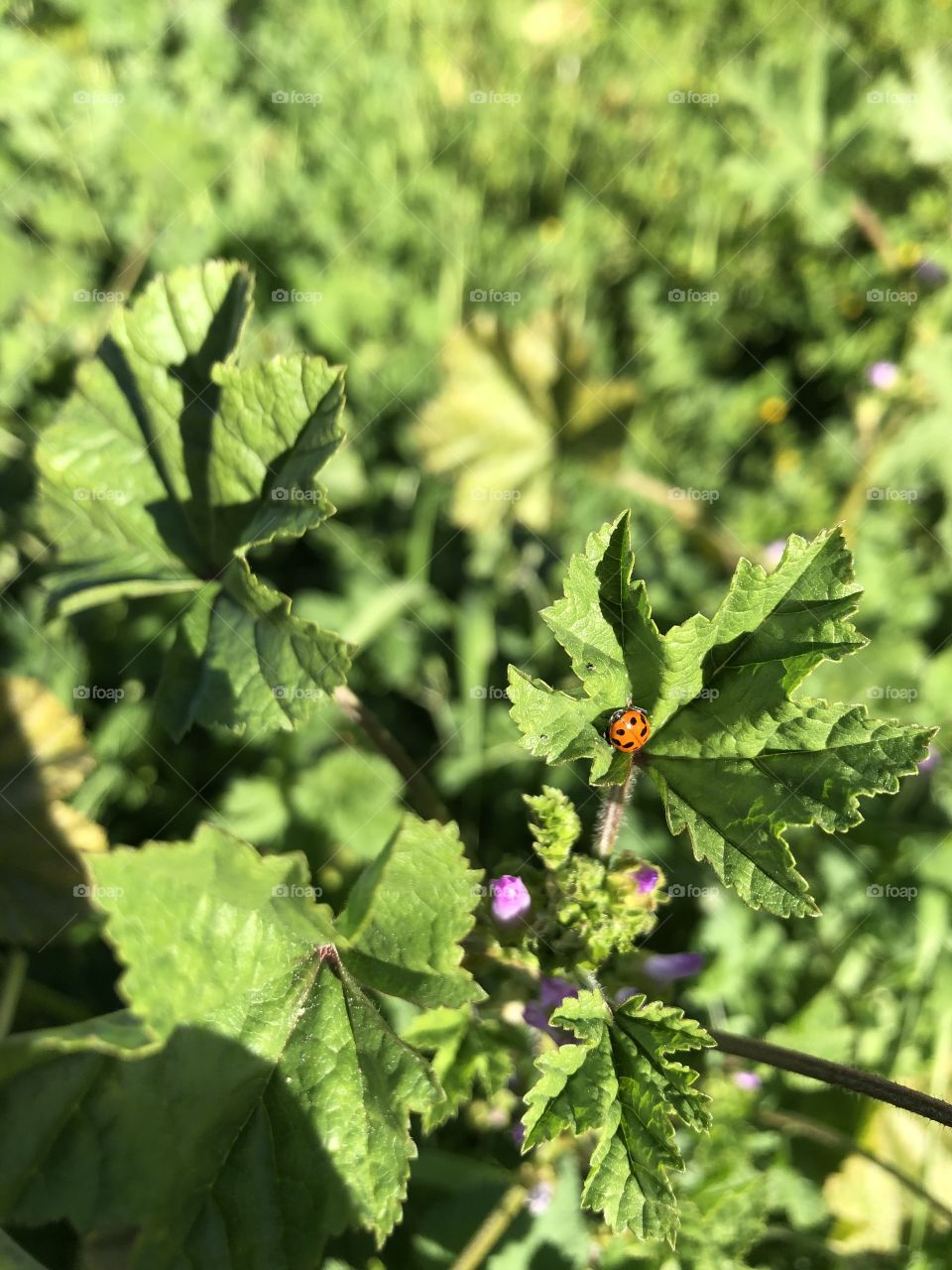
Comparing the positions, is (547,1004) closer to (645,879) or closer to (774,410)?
(645,879)

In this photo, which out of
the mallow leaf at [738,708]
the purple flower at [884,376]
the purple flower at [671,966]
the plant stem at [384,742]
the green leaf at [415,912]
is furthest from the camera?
the purple flower at [884,376]

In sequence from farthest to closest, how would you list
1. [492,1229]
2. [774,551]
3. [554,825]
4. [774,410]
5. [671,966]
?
[774,410] → [774,551] → [492,1229] → [671,966] → [554,825]

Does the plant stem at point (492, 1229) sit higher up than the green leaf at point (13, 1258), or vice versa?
the plant stem at point (492, 1229)

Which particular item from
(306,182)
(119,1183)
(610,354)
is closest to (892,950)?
(119,1183)

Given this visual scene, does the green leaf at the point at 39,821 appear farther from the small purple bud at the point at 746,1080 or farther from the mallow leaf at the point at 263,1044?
the small purple bud at the point at 746,1080

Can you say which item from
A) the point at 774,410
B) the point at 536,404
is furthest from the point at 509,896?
the point at 774,410

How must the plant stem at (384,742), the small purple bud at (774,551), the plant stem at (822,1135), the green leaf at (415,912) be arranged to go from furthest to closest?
the small purple bud at (774,551)
the plant stem at (822,1135)
the plant stem at (384,742)
the green leaf at (415,912)

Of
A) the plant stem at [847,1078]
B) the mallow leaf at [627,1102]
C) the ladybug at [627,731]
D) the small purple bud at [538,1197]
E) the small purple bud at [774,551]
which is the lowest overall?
the small purple bud at [538,1197]

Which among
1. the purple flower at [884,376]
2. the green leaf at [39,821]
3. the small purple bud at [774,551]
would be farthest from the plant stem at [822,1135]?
the purple flower at [884,376]
